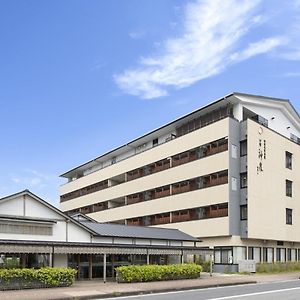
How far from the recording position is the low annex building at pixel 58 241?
90.0 ft

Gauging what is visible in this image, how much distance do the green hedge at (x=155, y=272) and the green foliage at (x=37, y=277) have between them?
3.57 meters

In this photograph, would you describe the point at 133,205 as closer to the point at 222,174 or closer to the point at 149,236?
the point at 222,174

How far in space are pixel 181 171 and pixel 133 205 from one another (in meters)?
11.3

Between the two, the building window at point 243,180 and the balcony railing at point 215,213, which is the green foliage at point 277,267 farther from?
the building window at point 243,180

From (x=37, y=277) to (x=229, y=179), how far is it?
965 inches

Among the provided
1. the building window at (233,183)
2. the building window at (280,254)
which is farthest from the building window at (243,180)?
the building window at (280,254)

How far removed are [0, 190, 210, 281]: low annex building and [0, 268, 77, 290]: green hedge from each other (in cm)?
139

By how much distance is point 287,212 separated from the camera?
51.8m

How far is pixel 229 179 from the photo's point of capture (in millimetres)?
45688

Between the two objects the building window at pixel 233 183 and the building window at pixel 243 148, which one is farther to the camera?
the building window at pixel 243 148

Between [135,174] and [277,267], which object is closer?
[277,267]

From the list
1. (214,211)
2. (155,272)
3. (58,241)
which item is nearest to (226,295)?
(155,272)

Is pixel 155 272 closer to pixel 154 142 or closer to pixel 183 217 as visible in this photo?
pixel 183 217

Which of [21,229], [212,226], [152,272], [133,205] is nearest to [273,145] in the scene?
[212,226]
